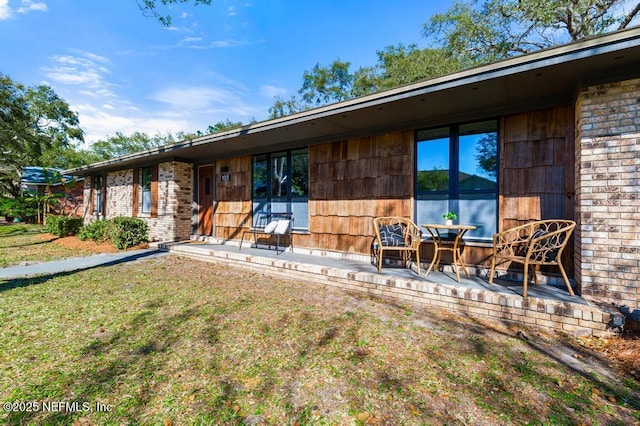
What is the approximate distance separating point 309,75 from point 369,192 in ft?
67.7

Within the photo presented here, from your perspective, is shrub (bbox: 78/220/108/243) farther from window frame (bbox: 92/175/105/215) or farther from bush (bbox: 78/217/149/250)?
window frame (bbox: 92/175/105/215)

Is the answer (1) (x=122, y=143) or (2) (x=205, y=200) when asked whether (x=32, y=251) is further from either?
(1) (x=122, y=143)

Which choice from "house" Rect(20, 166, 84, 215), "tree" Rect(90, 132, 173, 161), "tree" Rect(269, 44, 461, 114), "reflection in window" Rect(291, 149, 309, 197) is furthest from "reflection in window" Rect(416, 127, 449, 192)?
"tree" Rect(90, 132, 173, 161)

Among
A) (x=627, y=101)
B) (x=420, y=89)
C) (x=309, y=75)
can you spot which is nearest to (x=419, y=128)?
(x=420, y=89)

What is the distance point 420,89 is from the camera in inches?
145

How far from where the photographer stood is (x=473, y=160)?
14.4ft

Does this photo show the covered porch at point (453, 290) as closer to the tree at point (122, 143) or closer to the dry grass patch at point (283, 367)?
the dry grass patch at point (283, 367)

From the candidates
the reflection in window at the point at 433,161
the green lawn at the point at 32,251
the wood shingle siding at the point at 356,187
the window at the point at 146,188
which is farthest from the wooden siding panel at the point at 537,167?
the window at the point at 146,188

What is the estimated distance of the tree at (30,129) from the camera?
1475 cm

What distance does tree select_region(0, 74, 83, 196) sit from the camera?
14747mm

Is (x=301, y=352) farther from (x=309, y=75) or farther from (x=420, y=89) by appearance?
(x=309, y=75)

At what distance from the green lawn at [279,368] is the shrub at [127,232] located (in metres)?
4.27

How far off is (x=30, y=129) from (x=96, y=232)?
59.4 ft

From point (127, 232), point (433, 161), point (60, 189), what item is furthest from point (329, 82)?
point (433, 161)
